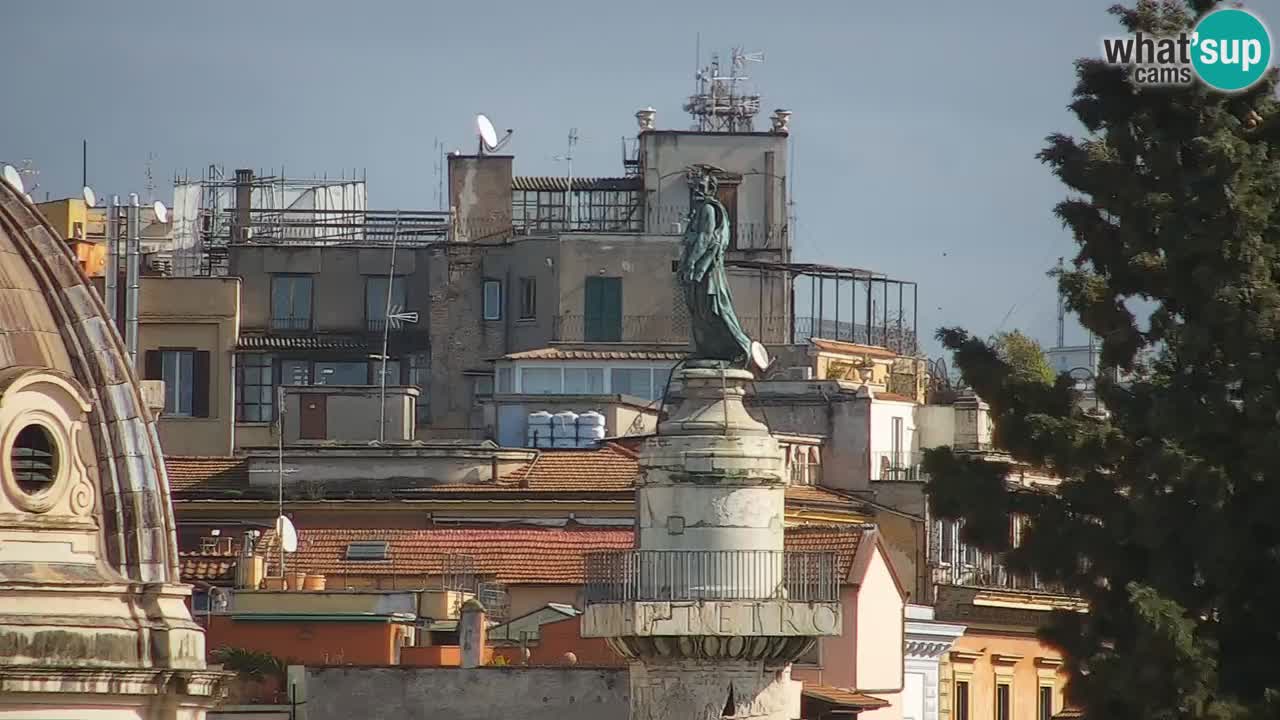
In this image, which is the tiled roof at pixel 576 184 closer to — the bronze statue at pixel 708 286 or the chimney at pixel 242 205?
the chimney at pixel 242 205

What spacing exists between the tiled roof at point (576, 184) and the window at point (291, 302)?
468 centimetres

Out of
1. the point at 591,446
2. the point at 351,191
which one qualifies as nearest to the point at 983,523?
the point at 591,446

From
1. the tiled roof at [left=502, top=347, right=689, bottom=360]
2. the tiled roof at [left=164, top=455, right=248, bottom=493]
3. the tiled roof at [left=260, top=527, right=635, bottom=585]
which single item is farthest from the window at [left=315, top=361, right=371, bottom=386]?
the tiled roof at [left=260, top=527, right=635, bottom=585]

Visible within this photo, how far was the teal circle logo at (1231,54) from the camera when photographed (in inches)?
1924

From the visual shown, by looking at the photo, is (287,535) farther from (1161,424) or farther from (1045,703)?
(1161,424)

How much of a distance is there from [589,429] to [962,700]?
11.8m

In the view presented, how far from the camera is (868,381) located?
86.9 metres

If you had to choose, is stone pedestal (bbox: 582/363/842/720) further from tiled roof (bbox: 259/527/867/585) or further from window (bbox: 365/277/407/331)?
window (bbox: 365/277/407/331)

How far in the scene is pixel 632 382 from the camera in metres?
84.8

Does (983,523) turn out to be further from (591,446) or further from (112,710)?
(591,446)

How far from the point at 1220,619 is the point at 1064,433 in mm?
2714

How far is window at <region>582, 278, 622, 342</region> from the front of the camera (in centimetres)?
8756

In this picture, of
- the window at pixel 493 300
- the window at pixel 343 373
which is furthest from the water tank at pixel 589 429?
the window at pixel 343 373

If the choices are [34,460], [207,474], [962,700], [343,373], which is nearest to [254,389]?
[343,373]
